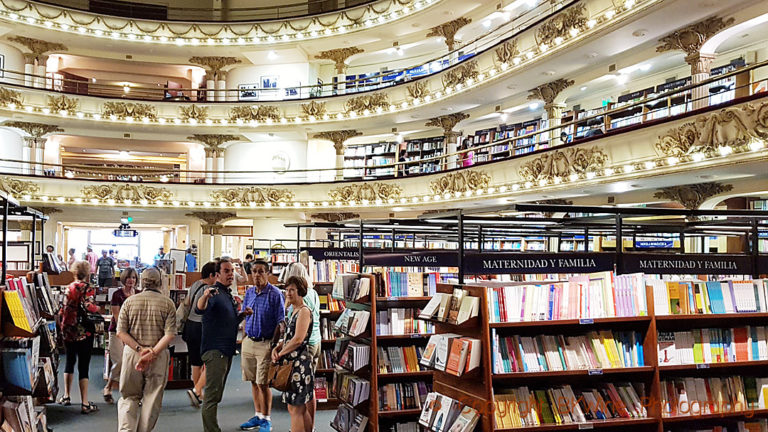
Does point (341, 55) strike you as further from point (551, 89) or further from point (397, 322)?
point (397, 322)

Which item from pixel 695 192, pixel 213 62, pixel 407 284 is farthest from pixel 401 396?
pixel 213 62

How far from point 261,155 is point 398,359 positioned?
63.9ft

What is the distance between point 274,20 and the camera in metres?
23.0

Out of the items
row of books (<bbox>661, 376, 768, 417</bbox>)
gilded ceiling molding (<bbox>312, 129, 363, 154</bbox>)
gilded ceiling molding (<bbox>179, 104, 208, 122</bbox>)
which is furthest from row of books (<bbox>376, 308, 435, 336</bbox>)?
gilded ceiling molding (<bbox>179, 104, 208, 122</bbox>)

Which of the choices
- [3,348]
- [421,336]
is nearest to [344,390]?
[421,336]

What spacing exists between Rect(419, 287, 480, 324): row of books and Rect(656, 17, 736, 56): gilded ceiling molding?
9260 mm

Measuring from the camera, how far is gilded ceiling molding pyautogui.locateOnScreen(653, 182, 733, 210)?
1162 cm

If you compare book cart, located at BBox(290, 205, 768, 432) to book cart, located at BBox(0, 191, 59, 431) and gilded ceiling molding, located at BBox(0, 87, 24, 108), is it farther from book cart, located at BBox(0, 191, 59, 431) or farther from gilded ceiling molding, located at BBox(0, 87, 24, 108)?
gilded ceiling molding, located at BBox(0, 87, 24, 108)

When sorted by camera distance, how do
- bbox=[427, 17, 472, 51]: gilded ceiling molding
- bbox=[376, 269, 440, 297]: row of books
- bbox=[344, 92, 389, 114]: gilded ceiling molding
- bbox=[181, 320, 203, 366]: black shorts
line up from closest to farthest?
1. bbox=[376, 269, 440, 297]: row of books
2. bbox=[181, 320, 203, 366]: black shorts
3. bbox=[427, 17, 472, 51]: gilded ceiling molding
4. bbox=[344, 92, 389, 114]: gilded ceiling molding

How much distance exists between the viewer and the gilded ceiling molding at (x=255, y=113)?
72.9 feet

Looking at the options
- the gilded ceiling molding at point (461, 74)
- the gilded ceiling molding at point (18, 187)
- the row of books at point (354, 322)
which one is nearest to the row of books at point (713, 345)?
the row of books at point (354, 322)

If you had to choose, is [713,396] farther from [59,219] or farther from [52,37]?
[52,37]

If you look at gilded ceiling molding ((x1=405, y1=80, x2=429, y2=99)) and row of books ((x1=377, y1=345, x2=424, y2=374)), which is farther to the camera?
gilded ceiling molding ((x1=405, y1=80, x2=429, y2=99))

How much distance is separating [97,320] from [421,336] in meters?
3.51
